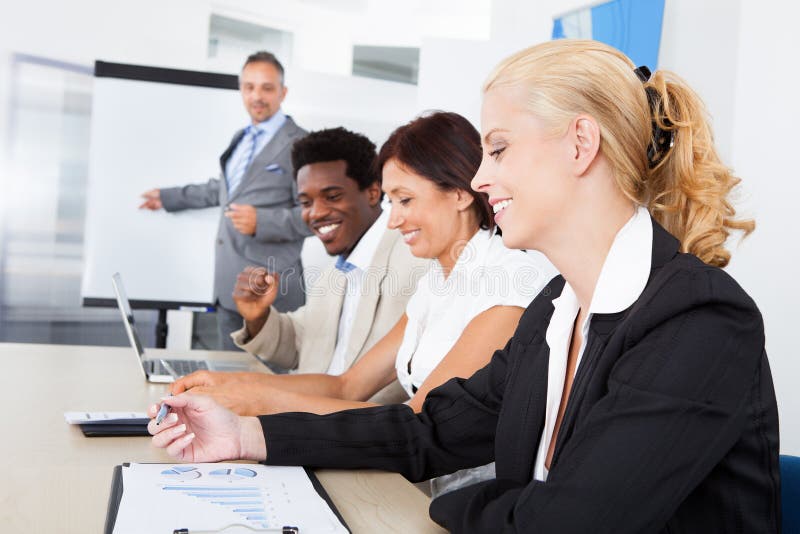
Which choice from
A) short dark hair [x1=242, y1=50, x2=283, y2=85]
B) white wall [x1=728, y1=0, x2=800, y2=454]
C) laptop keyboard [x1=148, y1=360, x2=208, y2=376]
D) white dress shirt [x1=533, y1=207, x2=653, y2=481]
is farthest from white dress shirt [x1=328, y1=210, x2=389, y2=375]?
short dark hair [x1=242, y1=50, x2=283, y2=85]

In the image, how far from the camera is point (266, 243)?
4613 millimetres

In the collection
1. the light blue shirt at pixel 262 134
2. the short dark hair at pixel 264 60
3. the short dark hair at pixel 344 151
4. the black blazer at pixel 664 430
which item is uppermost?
the short dark hair at pixel 264 60

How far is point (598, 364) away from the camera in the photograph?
3.22 feet

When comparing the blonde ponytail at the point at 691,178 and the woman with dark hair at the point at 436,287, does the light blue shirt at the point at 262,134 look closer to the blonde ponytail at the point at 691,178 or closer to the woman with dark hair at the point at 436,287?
the woman with dark hair at the point at 436,287

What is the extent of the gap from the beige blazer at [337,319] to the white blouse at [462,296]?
37cm

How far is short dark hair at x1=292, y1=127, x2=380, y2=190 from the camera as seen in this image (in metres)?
3.19

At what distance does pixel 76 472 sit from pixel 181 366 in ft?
4.36

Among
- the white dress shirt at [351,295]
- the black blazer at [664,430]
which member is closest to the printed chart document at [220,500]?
the black blazer at [664,430]

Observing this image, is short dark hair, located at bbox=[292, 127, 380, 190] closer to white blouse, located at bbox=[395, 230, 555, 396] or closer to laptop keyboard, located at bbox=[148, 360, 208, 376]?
laptop keyboard, located at bbox=[148, 360, 208, 376]

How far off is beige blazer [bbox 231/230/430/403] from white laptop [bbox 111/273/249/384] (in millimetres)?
194

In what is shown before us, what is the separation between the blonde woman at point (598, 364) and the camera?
0.86 m

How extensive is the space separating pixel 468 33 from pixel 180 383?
525cm

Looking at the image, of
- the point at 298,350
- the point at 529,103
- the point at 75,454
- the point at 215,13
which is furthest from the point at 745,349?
the point at 215,13

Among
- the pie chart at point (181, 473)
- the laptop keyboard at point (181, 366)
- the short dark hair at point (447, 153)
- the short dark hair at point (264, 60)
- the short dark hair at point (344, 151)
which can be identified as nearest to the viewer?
the pie chart at point (181, 473)
